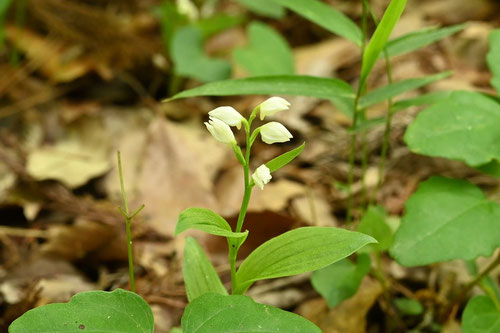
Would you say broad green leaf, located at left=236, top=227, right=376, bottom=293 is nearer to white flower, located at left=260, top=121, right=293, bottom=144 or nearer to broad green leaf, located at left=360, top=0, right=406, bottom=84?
white flower, located at left=260, top=121, right=293, bottom=144

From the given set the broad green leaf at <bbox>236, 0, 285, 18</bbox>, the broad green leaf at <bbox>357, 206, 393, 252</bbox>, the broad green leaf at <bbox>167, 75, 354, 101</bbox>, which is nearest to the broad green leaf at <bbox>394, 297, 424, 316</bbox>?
the broad green leaf at <bbox>357, 206, 393, 252</bbox>

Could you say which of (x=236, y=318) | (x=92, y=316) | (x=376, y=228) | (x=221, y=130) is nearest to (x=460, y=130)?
(x=376, y=228)

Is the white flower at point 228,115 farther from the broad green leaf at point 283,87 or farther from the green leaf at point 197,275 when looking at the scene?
the green leaf at point 197,275

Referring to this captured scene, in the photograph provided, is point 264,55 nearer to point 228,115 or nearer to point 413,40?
point 413,40

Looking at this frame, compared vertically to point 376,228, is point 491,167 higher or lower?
higher

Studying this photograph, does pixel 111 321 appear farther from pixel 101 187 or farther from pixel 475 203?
Answer: pixel 101 187

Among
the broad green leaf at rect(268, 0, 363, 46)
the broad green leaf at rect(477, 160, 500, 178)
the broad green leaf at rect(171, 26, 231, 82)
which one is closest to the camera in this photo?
the broad green leaf at rect(477, 160, 500, 178)

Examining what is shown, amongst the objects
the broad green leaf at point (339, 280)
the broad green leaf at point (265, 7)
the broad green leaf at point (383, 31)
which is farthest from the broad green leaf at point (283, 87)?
the broad green leaf at point (265, 7)
